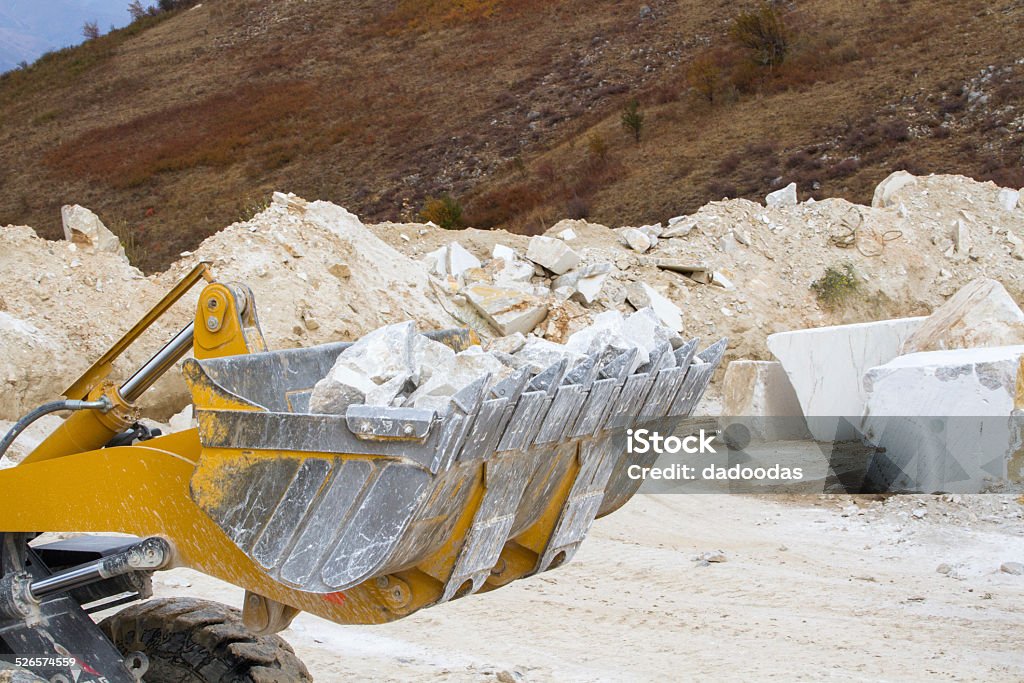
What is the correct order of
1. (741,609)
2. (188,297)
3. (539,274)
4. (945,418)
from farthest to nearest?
1. (539,274)
2. (188,297)
3. (945,418)
4. (741,609)

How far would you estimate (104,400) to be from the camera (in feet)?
10.3

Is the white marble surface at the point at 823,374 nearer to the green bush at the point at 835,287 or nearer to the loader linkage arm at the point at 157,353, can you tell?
the green bush at the point at 835,287

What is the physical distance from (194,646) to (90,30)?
5390 centimetres

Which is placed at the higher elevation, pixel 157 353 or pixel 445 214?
pixel 157 353

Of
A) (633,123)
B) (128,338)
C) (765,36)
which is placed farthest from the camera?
(765,36)

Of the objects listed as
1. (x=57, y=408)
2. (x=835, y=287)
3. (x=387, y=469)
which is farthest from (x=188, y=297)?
(x=387, y=469)

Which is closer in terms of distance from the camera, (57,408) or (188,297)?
(57,408)

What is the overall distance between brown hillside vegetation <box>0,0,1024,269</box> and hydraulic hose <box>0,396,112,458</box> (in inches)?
824

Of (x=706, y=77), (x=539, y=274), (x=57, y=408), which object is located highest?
(x=57, y=408)

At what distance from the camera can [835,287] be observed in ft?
45.6

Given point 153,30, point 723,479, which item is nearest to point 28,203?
point 153,30

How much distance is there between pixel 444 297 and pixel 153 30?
43.2m

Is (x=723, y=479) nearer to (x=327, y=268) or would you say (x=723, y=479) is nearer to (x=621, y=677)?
(x=327, y=268)

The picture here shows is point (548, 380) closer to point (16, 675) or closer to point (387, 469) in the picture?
point (387, 469)
